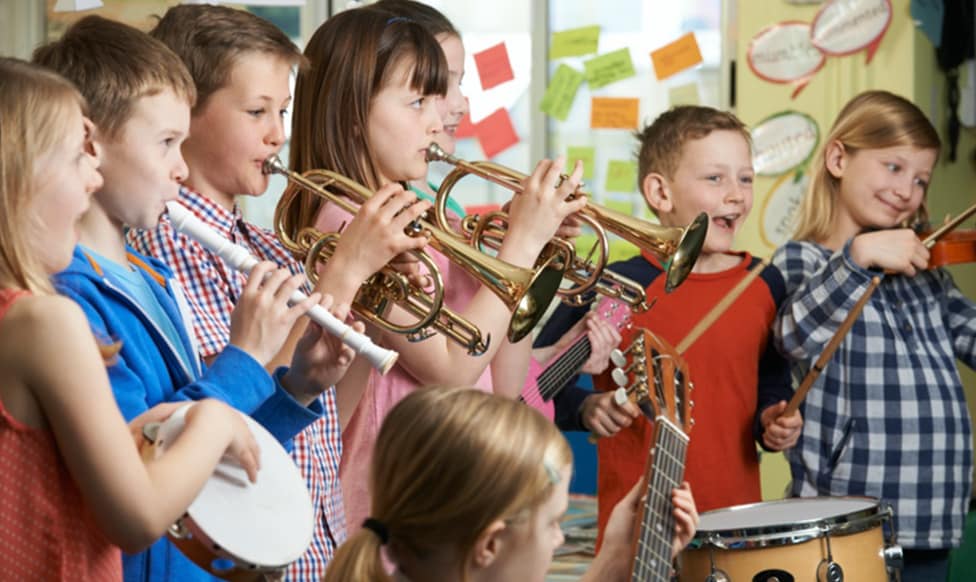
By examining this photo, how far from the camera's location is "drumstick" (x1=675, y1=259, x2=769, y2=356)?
2.75 meters

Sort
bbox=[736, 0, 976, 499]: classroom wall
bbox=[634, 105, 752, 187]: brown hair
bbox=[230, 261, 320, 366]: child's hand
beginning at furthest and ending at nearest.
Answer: bbox=[736, 0, 976, 499]: classroom wall → bbox=[634, 105, 752, 187]: brown hair → bbox=[230, 261, 320, 366]: child's hand

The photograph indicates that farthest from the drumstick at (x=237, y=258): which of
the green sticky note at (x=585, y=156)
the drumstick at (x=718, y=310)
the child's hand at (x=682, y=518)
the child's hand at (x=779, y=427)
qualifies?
the green sticky note at (x=585, y=156)

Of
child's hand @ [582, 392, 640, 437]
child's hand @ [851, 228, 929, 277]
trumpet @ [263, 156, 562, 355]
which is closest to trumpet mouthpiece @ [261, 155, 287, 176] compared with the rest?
trumpet @ [263, 156, 562, 355]

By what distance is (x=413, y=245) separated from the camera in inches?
74.7

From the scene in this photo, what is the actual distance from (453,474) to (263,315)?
36 cm

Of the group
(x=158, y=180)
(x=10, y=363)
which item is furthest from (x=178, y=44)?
(x=10, y=363)

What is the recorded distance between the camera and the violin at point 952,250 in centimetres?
284

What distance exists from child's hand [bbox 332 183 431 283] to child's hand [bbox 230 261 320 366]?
0.24 metres

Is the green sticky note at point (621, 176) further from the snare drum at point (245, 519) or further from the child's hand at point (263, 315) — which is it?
the snare drum at point (245, 519)

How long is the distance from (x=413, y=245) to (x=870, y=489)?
1387 mm

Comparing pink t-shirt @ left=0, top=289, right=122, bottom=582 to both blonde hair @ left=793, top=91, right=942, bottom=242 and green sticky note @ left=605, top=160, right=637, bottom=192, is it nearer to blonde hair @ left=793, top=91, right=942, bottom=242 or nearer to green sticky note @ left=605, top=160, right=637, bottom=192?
blonde hair @ left=793, top=91, right=942, bottom=242

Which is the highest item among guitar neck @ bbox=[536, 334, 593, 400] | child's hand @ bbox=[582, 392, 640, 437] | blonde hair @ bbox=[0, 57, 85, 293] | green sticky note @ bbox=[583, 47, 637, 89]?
blonde hair @ bbox=[0, 57, 85, 293]

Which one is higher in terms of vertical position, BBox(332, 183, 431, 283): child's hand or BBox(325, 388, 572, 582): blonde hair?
BBox(332, 183, 431, 283): child's hand

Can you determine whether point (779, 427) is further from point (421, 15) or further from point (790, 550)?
point (421, 15)
